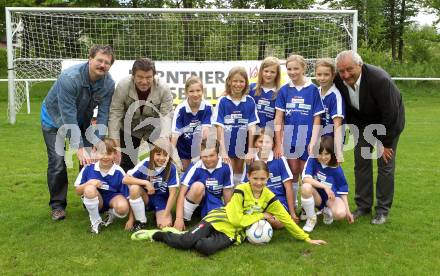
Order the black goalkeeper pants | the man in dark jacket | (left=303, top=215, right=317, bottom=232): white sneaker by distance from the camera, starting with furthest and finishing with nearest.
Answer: (left=303, top=215, right=317, bottom=232): white sneaker, the man in dark jacket, the black goalkeeper pants

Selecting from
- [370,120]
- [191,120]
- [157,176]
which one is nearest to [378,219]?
[370,120]

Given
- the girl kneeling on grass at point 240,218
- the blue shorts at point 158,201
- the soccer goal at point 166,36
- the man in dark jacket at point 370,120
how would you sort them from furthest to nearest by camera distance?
the soccer goal at point 166,36 < the blue shorts at point 158,201 < the man in dark jacket at point 370,120 < the girl kneeling on grass at point 240,218

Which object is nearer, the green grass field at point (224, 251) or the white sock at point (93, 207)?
the green grass field at point (224, 251)

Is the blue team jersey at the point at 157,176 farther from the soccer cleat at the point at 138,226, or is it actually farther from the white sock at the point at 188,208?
the soccer cleat at the point at 138,226

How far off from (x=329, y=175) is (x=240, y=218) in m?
1.14

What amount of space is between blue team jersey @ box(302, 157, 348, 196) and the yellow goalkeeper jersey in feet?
2.20

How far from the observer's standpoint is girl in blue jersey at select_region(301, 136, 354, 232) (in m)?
4.59

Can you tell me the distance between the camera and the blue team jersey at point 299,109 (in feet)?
15.8

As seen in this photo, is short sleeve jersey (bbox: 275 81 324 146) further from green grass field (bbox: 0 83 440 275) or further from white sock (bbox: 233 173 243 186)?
green grass field (bbox: 0 83 440 275)

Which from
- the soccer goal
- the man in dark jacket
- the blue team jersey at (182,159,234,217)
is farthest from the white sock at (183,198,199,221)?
the soccer goal

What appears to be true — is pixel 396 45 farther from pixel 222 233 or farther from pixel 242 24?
pixel 222 233

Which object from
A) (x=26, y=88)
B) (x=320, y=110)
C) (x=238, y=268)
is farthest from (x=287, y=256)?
(x=26, y=88)

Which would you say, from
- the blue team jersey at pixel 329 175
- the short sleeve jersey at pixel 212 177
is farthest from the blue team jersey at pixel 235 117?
the blue team jersey at pixel 329 175

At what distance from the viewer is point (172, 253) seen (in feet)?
13.1
